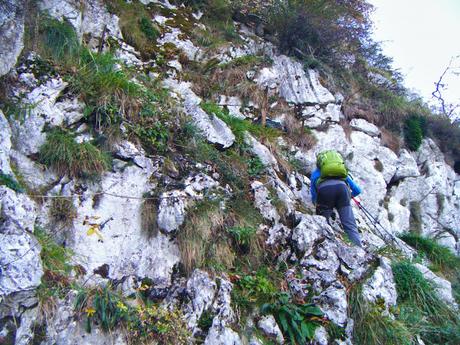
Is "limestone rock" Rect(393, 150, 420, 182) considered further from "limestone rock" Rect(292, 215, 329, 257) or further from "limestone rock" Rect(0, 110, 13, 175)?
"limestone rock" Rect(0, 110, 13, 175)

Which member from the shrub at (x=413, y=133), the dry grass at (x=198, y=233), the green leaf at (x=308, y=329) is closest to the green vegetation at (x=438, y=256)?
Result: the shrub at (x=413, y=133)

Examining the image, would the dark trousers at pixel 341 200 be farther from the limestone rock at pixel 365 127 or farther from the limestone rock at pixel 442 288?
the limestone rock at pixel 365 127

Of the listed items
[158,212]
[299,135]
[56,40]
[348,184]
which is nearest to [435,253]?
[348,184]

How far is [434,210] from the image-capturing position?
10430 mm

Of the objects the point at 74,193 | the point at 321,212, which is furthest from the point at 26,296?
the point at 321,212

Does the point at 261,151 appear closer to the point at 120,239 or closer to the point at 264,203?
the point at 264,203

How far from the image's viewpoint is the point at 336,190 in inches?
272

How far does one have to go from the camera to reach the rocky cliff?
4.36 meters

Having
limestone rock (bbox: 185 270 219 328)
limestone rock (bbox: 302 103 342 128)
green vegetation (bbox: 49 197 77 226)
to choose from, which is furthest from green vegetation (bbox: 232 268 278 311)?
limestone rock (bbox: 302 103 342 128)

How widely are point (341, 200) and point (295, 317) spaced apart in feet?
8.76

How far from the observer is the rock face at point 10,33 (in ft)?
19.0

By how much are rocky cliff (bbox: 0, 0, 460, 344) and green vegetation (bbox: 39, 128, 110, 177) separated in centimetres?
4

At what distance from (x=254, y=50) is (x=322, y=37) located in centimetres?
215

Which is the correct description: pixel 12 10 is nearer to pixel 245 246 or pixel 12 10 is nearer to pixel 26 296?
pixel 26 296
